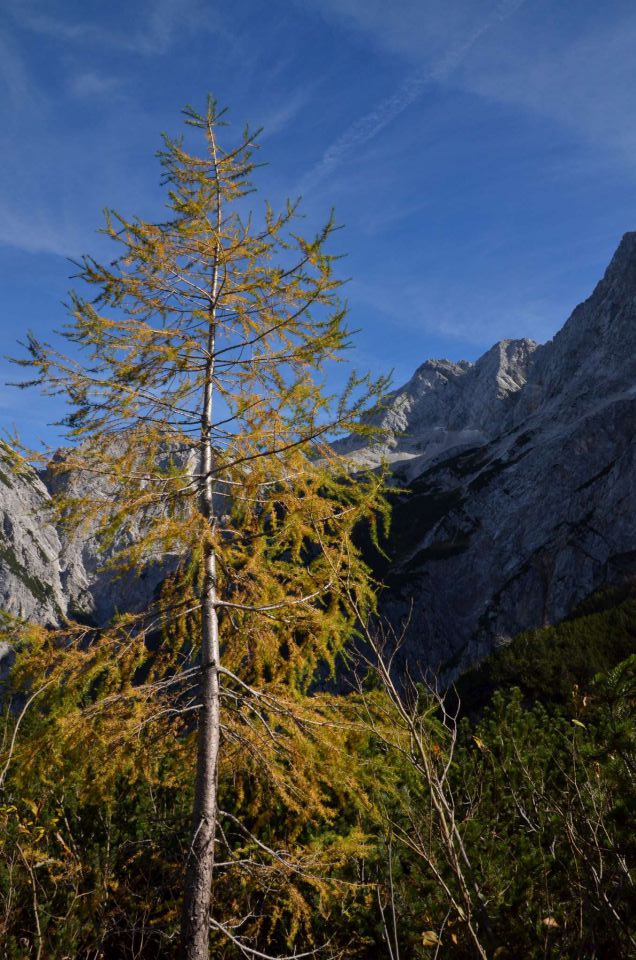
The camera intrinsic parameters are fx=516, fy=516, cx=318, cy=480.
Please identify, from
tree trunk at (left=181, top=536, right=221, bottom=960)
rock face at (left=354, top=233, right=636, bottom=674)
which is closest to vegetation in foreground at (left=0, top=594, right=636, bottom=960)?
tree trunk at (left=181, top=536, right=221, bottom=960)

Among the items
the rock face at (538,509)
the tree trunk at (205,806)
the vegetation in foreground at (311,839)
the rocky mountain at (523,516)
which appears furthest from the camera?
the rocky mountain at (523,516)

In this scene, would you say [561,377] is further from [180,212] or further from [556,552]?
[180,212]

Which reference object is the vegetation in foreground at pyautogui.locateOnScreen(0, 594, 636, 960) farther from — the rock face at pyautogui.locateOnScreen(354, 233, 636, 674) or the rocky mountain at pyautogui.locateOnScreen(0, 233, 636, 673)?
the rock face at pyautogui.locateOnScreen(354, 233, 636, 674)

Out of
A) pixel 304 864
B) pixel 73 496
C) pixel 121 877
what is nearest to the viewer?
pixel 304 864

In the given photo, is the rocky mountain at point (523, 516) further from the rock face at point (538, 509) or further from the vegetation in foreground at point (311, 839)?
the vegetation in foreground at point (311, 839)

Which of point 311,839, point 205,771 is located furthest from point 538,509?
point 205,771

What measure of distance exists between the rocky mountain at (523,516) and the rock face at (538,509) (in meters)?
0.17

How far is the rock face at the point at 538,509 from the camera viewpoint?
177 feet

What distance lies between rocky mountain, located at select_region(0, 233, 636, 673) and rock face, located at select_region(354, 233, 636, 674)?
0.55 ft

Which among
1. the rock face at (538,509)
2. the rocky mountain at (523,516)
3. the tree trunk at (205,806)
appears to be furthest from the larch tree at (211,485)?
the rock face at (538,509)

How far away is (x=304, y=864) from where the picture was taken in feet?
13.3

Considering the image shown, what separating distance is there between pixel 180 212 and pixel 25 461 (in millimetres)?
3717

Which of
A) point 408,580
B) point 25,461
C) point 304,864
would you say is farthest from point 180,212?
point 408,580

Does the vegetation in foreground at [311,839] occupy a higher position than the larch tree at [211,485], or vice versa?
the larch tree at [211,485]
